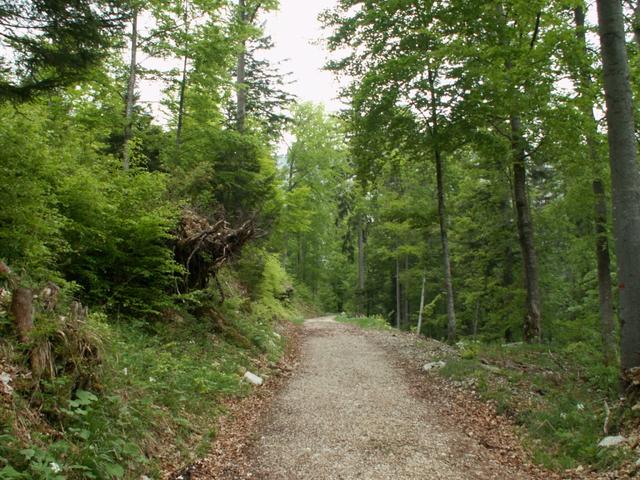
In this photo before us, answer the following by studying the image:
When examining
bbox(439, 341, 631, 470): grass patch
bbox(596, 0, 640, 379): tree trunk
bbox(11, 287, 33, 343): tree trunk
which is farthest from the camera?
bbox(596, 0, 640, 379): tree trunk

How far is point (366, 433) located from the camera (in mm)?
5812

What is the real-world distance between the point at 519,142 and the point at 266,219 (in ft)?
22.5

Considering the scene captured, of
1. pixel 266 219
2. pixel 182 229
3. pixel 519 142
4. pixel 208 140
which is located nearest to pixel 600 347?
pixel 519 142

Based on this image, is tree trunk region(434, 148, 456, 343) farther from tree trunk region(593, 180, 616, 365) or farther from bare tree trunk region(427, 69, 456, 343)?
tree trunk region(593, 180, 616, 365)

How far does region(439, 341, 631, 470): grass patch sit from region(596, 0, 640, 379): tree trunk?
35.5 inches

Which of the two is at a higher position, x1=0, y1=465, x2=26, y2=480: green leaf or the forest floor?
x1=0, y1=465, x2=26, y2=480: green leaf

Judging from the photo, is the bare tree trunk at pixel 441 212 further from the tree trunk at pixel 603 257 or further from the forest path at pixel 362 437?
the forest path at pixel 362 437

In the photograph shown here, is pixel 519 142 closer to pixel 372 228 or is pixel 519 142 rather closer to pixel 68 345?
pixel 68 345

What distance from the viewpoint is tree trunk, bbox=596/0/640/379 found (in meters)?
5.40

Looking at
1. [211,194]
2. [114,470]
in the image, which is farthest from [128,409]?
[211,194]

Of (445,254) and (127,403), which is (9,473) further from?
(445,254)

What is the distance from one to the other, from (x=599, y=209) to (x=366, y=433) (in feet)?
25.5

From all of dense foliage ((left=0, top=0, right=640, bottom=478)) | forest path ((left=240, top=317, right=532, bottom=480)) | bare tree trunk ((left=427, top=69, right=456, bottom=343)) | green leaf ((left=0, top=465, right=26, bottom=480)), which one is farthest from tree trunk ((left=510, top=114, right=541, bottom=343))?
green leaf ((left=0, top=465, right=26, bottom=480))

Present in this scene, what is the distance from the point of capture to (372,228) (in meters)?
31.1
